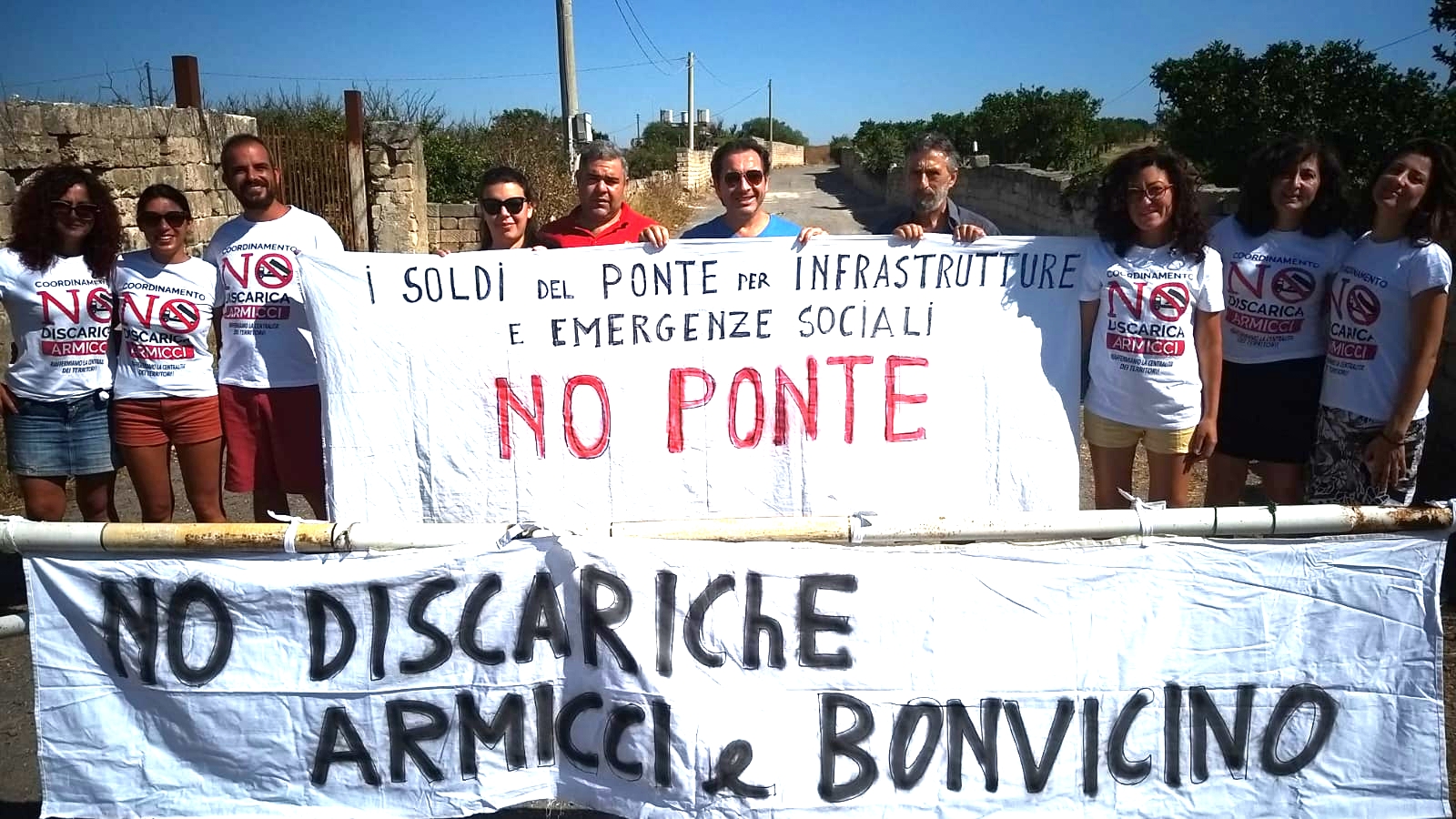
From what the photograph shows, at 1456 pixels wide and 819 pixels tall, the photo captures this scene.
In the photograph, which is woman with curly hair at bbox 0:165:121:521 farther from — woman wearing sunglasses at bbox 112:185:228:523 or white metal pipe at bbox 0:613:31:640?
white metal pipe at bbox 0:613:31:640

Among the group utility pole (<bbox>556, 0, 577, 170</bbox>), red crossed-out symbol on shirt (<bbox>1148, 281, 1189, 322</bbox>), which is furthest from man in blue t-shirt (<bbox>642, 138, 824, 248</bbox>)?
utility pole (<bbox>556, 0, 577, 170</bbox>)

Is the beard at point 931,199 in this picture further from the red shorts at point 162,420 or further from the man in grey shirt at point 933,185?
the red shorts at point 162,420

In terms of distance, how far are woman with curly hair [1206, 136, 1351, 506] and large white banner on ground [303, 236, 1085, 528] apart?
53 cm

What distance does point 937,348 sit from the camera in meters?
2.97

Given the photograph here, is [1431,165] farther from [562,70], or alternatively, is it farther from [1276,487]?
[562,70]

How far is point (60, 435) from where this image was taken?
10.6 ft

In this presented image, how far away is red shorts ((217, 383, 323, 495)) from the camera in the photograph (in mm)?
3143

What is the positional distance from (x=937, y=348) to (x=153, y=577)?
2245mm

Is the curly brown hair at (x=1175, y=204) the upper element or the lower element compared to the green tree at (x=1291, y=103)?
lower

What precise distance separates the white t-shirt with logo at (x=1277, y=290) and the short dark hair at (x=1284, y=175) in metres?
0.04

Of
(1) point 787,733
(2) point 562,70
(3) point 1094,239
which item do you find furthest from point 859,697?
(2) point 562,70

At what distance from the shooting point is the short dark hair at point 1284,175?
2.88m

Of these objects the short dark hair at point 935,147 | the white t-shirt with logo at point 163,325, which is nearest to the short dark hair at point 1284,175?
the short dark hair at point 935,147

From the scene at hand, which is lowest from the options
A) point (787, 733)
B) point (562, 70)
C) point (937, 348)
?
point (787, 733)
